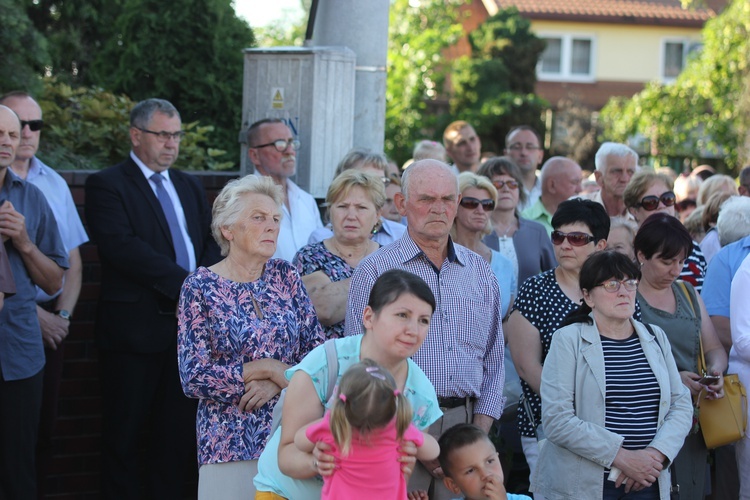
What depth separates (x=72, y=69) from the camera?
11.6 meters

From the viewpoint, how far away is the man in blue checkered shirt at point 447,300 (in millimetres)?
4664

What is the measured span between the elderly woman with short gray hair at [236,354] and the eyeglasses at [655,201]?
10.6ft

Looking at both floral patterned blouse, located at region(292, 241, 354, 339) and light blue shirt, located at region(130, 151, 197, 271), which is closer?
floral patterned blouse, located at region(292, 241, 354, 339)

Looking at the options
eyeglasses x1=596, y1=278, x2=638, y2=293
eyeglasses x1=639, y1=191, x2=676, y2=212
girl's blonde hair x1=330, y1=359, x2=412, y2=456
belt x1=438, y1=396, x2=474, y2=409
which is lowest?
belt x1=438, y1=396, x2=474, y2=409

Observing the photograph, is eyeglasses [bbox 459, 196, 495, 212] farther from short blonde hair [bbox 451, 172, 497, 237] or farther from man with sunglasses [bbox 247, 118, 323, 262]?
man with sunglasses [bbox 247, 118, 323, 262]

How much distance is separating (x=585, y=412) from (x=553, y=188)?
3.72 m

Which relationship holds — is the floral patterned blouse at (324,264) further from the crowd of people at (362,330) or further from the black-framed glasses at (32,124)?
the black-framed glasses at (32,124)

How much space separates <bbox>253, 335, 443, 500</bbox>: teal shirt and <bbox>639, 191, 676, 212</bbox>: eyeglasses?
11.5ft

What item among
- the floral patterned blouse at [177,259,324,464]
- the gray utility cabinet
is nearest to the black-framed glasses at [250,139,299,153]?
the gray utility cabinet

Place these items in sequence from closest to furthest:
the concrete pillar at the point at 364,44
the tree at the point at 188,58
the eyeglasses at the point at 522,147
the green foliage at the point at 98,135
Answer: the concrete pillar at the point at 364,44
the green foliage at the point at 98,135
the tree at the point at 188,58
the eyeglasses at the point at 522,147

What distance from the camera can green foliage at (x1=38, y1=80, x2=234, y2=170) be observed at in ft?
25.9

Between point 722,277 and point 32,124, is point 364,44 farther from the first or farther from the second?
point 722,277

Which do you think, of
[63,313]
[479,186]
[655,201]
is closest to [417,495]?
[479,186]

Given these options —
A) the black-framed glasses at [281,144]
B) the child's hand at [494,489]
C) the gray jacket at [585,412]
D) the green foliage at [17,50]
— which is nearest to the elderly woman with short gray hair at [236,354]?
the child's hand at [494,489]
